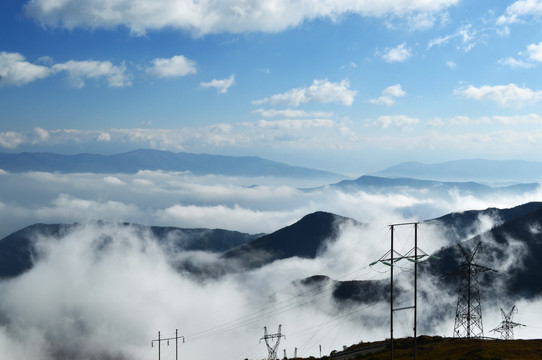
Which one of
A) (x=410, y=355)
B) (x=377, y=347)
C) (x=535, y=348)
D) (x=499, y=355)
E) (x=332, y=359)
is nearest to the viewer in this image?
(x=499, y=355)

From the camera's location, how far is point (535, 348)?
9431 centimetres

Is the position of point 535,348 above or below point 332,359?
above

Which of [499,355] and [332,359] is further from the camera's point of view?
[332,359]

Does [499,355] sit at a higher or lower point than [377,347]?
higher

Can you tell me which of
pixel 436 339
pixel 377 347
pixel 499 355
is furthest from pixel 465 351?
pixel 377 347

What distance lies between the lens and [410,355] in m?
103

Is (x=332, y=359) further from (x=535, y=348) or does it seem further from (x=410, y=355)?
(x=535, y=348)

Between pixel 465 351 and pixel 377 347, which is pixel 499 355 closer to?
pixel 465 351

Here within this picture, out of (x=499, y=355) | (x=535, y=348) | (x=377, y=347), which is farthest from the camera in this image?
(x=377, y=347)

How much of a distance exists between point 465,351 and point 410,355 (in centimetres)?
1231

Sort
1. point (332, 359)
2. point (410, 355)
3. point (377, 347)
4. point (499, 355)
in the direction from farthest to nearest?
1. point (377, 347)
2. point (332, 359)
3. point (410, 355)
4. point (499, 355)

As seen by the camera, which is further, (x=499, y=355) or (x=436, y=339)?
(x=436, y=339)

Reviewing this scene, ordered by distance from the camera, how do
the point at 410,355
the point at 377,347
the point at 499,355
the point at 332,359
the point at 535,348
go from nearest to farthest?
the point at 499,355
the point at 535,348
the point at 410,355
the point at 332,359
the point at 377,347

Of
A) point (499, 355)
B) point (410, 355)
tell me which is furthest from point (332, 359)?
point (499, 355)
